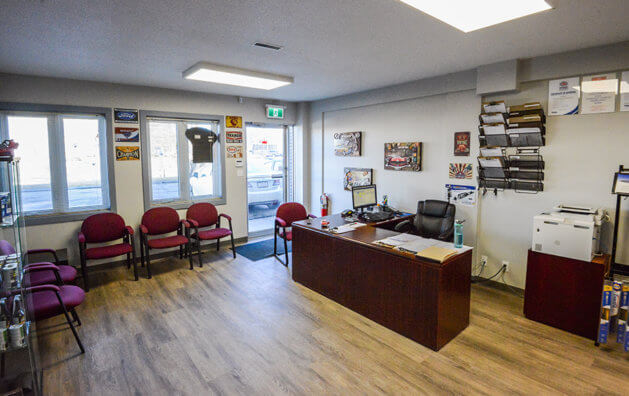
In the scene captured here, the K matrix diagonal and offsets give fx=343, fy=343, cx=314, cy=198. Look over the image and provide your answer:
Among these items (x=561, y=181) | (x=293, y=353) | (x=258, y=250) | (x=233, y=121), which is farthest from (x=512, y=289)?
(x=233, y=121)

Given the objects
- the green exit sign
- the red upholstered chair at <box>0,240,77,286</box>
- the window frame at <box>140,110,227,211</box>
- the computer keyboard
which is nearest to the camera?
the red upholstered chair at <box>0,240,77,286</box>

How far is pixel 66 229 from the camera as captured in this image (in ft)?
14.8

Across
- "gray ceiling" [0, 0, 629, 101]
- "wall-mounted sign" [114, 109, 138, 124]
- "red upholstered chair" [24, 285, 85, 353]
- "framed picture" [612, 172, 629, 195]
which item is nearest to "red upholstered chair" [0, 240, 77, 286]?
Answer: "red upholstered chair" [24, 285, 85, 353]

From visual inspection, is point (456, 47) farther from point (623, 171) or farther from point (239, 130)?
point (239, 130)

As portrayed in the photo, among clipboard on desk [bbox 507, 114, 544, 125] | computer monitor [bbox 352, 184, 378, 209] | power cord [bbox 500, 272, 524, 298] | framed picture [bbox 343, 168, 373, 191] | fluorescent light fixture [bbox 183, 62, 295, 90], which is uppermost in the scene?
fluorescent light fixture [bbox 183, 62, 295, 90]

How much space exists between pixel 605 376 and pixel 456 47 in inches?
115

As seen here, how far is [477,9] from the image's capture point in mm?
2258

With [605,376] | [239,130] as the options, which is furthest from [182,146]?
[605,376]

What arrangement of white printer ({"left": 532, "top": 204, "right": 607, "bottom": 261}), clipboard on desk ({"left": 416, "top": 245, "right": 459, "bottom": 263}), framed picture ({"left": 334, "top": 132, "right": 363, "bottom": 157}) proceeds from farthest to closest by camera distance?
1. framed picture ({"left": 334, "top": 132, "right": 363, "bottom": 157})
2. white printer ({"left": 532, "top": 204, "right": 607, "bottom": 261})
3. clipboard on desk ({"left": 416, "top": 245, "right": 459, "bottom": 263})

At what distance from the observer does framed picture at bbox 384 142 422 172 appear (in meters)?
4.82

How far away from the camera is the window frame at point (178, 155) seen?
4.99 metres

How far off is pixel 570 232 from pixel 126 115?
17.7 feet

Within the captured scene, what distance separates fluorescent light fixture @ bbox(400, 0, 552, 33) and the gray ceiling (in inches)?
6.5

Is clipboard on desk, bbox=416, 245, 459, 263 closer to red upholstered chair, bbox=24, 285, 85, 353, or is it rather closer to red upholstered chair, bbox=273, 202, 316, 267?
red upholstered chair, bbox=273, 202, 316, 267
